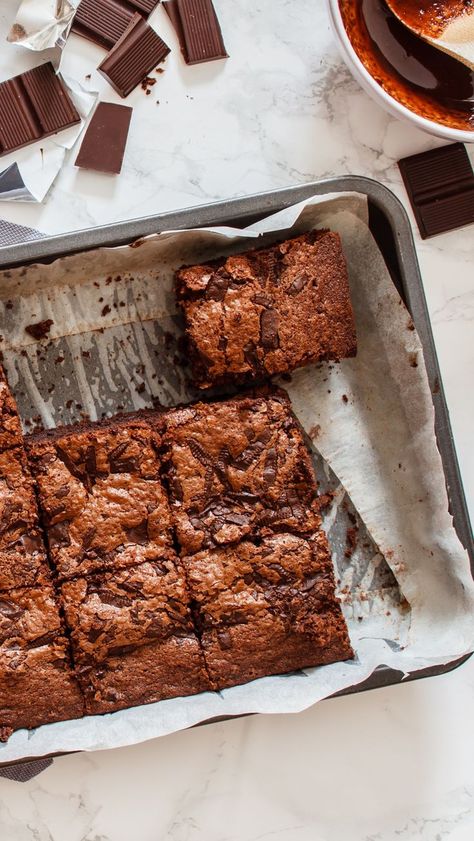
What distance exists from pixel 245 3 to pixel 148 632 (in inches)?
98.9

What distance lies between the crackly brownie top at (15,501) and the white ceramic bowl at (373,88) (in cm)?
184

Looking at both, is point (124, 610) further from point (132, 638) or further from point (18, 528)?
point (18, 528)

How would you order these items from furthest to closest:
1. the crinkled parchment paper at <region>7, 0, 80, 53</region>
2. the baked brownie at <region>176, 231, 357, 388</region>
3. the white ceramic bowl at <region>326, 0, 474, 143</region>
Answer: the crinkled parchment paper at <region>7, 0, 80, 53</region>, the baked brownie at <region>176, 231, 357, 388</region>, the white ceramic bowl at <region>326, 0, 474, 143</region>

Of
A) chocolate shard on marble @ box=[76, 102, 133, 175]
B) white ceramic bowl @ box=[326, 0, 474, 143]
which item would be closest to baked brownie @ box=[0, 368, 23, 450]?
chocolate shard on marble @ box=[76, 102, 133, 175]

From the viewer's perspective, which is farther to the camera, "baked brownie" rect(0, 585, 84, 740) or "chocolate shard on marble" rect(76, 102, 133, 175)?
"chocolate shard on marble" rect(76, 102, 133, 175)

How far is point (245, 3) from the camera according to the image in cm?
326

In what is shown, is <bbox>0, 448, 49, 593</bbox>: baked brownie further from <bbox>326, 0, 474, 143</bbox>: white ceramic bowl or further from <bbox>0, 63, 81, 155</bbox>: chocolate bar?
<bbox>326, 0, 474, 143</bbox>: white ceramic bowl

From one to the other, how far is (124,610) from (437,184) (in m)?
→ 2.10

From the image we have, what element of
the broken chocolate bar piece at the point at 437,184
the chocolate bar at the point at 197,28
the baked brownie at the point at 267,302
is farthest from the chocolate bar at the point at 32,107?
the broken chocolate bar piece at the point at 437,184

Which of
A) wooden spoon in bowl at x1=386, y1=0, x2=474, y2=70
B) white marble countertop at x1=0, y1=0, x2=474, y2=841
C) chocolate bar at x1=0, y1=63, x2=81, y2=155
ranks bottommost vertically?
white marble countertop at x1=0, y1=0, x2=474, y2=841

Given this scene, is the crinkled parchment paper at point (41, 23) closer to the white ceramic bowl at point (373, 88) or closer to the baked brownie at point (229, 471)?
the white ceramic bowl at point (373, 88)

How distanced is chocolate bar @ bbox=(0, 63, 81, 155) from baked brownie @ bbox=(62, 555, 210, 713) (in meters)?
1.75

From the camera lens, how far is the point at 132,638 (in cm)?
300

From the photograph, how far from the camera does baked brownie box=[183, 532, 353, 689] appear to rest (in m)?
3.03
